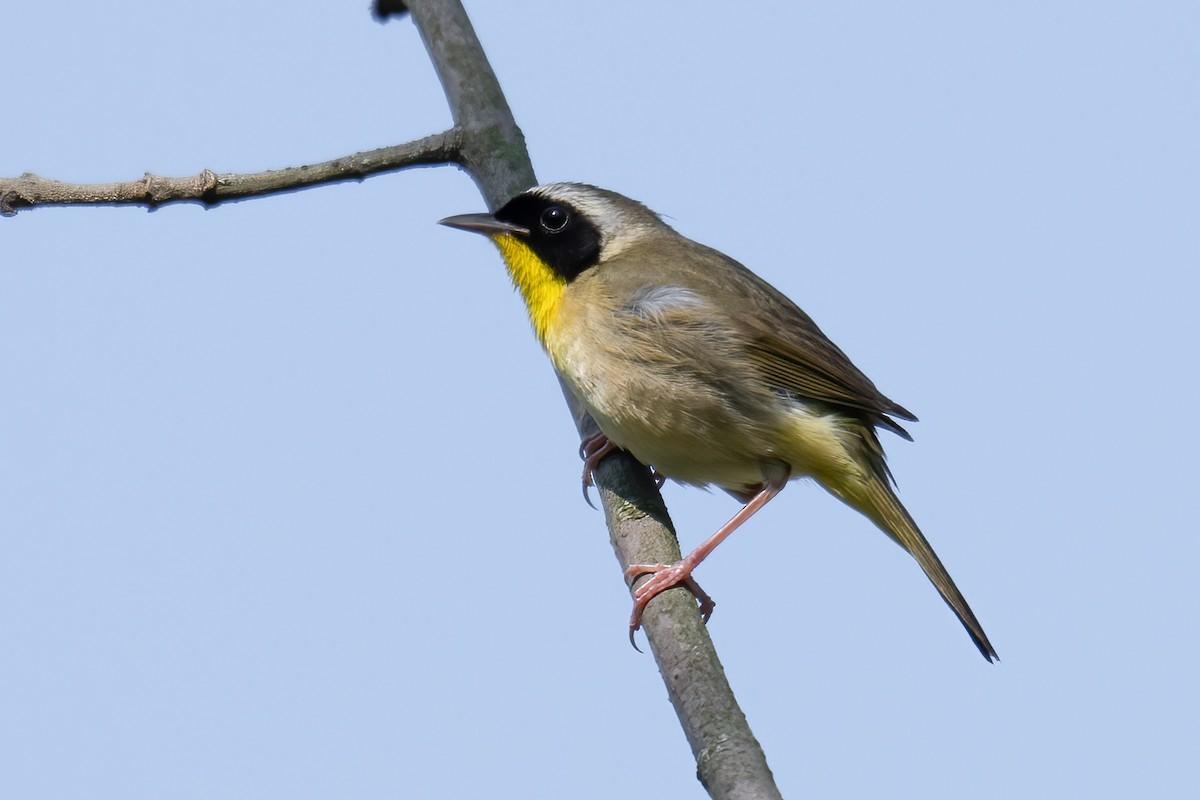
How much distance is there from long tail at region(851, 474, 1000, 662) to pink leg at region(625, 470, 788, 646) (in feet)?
1.19

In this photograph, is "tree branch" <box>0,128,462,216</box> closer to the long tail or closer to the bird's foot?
the bird's foot

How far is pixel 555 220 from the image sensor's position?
207 inches

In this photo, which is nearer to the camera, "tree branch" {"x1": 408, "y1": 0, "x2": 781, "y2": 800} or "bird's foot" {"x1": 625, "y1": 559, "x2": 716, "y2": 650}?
"tree branch" {"x1": 408, "y1": 0, "x2": 781, "y2": 800}

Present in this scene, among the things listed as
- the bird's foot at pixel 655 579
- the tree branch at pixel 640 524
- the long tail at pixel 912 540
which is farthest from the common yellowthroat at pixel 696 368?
the bird's foot at pixel 655 579

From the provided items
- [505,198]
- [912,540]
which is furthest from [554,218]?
[912,540]

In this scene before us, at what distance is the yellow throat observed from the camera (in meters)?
5.32

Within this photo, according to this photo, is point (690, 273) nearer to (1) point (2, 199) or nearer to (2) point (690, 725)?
(2) point (690, 725)

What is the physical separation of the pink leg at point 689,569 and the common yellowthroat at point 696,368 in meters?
0.01

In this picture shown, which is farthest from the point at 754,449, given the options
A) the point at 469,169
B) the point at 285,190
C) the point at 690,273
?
the point at 285,190

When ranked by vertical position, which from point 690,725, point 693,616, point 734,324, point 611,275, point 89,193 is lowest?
point 690,725

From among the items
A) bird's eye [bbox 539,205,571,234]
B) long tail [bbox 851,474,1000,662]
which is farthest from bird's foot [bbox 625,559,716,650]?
bird's eye [bbox 539,205,571,234]

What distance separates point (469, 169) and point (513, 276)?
52 cm

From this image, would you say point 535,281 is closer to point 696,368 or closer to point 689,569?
point 696,368

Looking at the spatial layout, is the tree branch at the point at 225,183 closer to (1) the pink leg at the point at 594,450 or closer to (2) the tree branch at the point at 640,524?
(2) the tree branch at the point at 640,524
